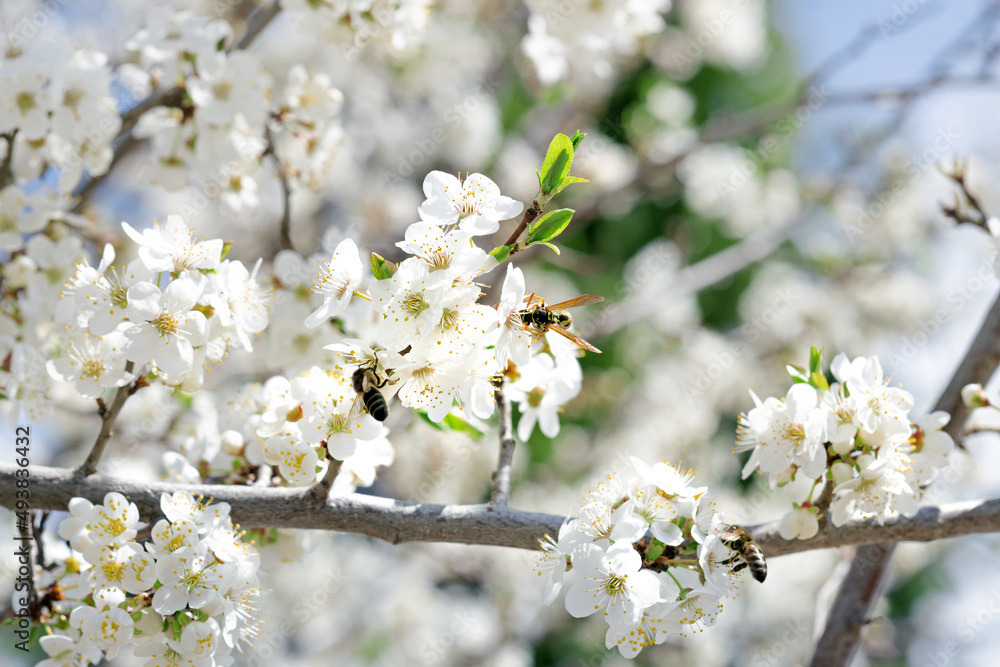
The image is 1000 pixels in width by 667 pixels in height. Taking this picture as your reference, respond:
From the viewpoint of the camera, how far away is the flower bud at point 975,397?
1365 mm

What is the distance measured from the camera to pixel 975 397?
137 cm

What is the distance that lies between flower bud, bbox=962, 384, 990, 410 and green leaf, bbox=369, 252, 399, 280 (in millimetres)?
1150

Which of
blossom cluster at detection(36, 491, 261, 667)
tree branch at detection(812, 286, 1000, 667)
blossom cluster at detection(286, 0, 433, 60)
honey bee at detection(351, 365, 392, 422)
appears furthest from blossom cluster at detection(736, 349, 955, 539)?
blossom cluster at detection(286, 0, 433, 60)

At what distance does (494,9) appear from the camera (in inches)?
182

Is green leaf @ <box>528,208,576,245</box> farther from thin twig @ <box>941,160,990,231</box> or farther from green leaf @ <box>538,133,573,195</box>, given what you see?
thin twig @ <box>941,160,990,231</box>

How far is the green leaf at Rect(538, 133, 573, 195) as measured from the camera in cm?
98

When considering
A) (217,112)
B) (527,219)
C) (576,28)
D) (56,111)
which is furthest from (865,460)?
(576,28)

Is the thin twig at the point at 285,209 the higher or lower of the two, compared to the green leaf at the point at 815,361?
lower

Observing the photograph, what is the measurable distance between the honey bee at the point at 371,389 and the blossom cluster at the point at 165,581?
1.08 ft

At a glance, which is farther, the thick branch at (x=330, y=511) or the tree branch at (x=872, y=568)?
the tree branch at (x=872, y=568)

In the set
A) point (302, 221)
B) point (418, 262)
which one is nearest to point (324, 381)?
point (418, 262)

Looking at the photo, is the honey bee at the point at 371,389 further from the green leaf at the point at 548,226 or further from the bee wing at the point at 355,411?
the green leaf at the point at 548,226

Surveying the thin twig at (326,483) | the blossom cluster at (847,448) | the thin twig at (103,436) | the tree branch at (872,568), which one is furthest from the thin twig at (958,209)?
the thin twig at (103,436)

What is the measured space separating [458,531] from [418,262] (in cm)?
45
